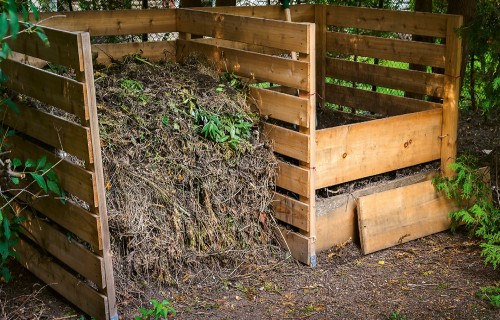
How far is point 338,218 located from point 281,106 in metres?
1.11

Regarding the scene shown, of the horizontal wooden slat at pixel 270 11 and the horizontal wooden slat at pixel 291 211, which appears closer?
the horizontal wooden slat at pixel 291 211

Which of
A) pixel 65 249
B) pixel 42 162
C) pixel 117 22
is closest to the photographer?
A: pixel 42 162

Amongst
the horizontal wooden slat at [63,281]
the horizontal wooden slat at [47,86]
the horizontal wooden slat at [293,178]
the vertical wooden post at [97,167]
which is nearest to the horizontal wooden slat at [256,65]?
the horizontal wooden slat at [293,178]

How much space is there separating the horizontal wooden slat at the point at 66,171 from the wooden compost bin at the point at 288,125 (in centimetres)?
1

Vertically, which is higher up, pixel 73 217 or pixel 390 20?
pixel 390 20

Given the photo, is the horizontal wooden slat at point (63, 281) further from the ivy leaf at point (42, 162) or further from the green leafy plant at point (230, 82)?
the green leafy plant at point (230, 82)

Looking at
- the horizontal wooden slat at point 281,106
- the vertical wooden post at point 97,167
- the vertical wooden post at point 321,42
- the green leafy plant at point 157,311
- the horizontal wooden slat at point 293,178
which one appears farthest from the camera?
the vertical wooden post at point 321,42

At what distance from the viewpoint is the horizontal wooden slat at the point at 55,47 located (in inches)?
172

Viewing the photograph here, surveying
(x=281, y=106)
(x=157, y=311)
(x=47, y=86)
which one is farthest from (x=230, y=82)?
(x=157, y=311)

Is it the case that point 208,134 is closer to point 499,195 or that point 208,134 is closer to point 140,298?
point 140,298

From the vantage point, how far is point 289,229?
607 cm

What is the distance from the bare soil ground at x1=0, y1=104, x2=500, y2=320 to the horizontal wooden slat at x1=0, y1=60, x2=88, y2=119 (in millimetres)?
1457

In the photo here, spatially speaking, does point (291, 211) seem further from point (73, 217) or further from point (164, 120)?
point (73, 217)

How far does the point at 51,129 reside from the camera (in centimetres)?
484
